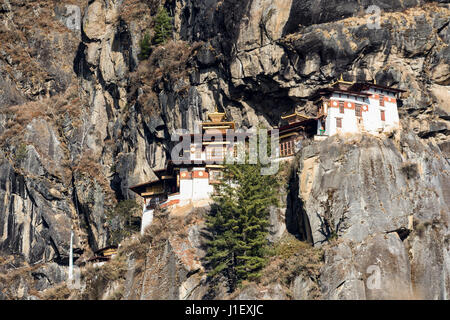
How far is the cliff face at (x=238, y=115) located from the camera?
53469 mm

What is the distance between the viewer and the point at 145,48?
84688 millimetres

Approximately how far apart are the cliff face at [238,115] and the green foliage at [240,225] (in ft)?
7.95

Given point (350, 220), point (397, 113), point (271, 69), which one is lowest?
point (350, 220)

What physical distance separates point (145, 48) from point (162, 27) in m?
3.55

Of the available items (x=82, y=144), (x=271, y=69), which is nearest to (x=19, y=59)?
(x=82, y=144)

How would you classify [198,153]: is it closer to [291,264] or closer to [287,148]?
[287,148]

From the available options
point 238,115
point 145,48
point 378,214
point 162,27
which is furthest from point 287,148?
point 162,27

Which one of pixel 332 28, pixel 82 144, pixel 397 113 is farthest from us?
pixel 82 144

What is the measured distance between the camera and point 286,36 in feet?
233

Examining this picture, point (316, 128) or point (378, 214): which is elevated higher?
point (316, 128)

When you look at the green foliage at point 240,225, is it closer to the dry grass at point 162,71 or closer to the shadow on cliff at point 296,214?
the shadow on cliff at point 296,214

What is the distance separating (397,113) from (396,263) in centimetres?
1942

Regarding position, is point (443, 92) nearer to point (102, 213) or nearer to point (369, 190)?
point (369, 190)

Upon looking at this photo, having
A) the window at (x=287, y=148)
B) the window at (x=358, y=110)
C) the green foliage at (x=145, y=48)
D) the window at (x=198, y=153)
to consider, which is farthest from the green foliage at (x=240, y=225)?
the green foliage at (x=145, y=48)
